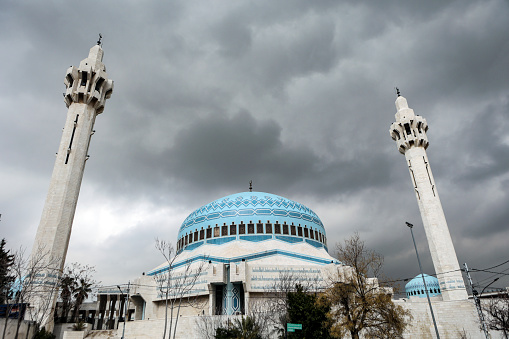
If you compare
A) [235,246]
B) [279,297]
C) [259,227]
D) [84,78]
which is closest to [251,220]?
[259,227]

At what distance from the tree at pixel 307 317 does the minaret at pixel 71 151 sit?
18.8 metres

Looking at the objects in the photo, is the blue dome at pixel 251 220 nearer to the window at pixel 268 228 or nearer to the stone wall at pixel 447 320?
the window at pixel 268 228

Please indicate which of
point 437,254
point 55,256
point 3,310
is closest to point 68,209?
point 55,256

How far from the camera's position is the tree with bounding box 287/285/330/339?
18.1m

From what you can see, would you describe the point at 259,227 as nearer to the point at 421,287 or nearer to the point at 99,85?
the point at 99,85

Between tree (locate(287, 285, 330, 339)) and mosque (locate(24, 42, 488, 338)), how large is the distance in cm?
418

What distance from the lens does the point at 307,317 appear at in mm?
18203

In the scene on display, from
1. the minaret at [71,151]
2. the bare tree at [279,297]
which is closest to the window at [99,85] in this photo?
the minaret at [71,151]

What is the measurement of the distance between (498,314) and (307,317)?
17.9 metres

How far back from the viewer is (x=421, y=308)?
1093 inches

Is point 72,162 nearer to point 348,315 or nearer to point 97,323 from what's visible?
point 97,323

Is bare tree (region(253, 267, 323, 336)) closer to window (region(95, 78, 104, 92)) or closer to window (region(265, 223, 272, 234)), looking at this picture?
window (region(265, 223, 272, 234))

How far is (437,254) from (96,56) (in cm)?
3867

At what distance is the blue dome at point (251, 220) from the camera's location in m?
39.1
